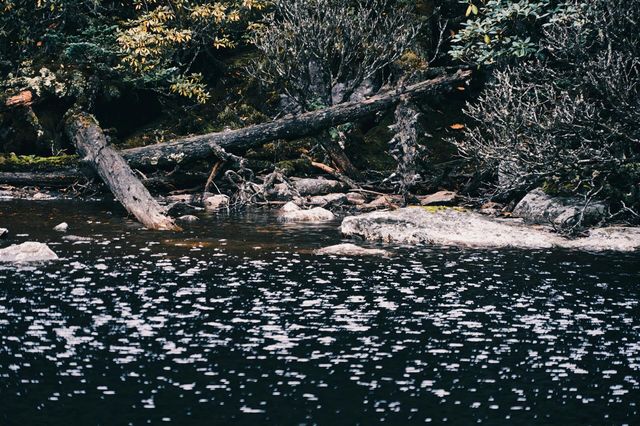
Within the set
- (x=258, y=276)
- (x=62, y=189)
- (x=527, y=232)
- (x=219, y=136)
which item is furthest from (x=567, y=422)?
(x=62, y=189)

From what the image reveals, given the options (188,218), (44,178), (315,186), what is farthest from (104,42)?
(188,218)

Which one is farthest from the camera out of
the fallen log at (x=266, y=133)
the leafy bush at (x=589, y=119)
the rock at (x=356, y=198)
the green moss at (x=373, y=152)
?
the green moss at (x=373, y=152)

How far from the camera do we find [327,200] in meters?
38.8

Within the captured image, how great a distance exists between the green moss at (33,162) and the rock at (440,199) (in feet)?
51.4

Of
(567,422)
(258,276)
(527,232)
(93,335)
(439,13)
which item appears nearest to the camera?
(567,422)

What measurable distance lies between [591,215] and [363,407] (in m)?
20.0

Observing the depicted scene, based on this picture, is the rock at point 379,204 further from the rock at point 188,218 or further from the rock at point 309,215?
the rock at point 188,218

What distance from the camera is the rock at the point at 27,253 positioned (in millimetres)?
24797

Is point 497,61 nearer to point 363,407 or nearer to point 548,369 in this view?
point 548,369

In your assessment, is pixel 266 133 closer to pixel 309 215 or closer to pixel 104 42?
pixel 309 215

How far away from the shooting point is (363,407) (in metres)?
13.5

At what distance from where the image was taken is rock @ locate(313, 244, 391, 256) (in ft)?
87.7

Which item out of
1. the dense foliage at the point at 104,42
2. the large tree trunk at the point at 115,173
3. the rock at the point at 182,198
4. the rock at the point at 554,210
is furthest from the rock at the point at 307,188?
the rock at the point at 554,210

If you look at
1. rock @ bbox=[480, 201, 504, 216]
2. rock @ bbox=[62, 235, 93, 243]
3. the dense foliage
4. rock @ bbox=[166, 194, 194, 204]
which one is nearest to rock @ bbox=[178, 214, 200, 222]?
rock @ bbox=[166, 194, 194, 204]
